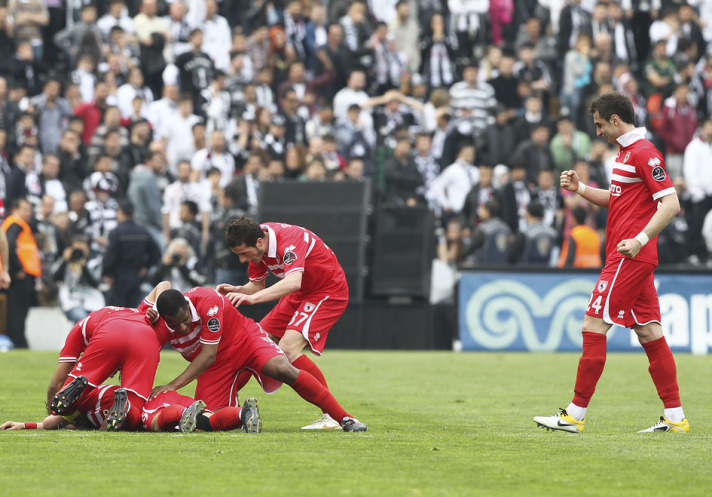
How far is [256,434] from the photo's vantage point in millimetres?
8641

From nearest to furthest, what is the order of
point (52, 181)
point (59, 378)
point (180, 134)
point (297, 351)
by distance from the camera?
1. point (59, 378)
2. point (297, 351)
3. point (52, 181)
4. point (180, 134)

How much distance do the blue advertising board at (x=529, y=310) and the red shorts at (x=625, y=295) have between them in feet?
34.2

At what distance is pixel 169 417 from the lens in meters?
8.79

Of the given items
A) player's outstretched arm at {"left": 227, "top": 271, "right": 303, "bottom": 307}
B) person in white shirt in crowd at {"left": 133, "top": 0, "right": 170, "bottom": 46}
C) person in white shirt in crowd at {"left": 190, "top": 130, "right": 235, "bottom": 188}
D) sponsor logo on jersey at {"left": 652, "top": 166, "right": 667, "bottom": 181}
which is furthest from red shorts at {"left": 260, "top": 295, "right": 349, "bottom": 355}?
person in white shirt in crowd at {"left": 133, "top": 0, "right": 170, "bottom": 46}

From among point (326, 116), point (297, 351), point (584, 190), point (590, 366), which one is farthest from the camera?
point (326, 116)

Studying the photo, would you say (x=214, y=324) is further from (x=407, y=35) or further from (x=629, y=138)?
(x=407, y=35)

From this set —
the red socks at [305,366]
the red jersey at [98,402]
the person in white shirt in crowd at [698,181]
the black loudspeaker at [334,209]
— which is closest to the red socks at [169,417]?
the red jersey at [98,402]

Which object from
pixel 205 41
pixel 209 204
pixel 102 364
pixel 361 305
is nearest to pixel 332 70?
pixel 205 41

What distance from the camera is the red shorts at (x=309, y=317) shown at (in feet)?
31.7

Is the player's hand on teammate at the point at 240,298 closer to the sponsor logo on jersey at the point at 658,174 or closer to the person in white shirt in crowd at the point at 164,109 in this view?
the sponsor logo on jersey at the point at 658,174

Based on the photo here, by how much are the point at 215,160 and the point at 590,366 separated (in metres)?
13.6

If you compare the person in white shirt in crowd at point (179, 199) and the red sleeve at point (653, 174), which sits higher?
the red sleeve at point (653, 174)

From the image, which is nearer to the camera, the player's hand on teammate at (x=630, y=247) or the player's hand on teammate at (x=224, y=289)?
the player's hand on teammate at (x=630, y=247)

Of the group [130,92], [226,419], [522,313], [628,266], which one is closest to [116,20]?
[130,92]
